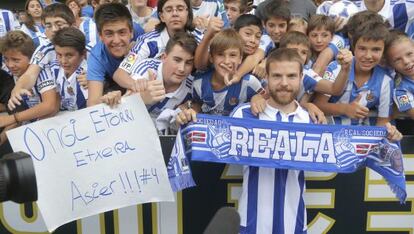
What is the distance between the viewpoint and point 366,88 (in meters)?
3.51

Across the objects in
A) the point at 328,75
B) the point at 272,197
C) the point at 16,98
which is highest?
the point at 328,75

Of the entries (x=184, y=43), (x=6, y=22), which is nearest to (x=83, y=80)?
(x=184, y=43)

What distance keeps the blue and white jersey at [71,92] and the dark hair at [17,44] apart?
1.12 feet

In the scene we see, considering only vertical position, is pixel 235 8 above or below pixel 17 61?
above

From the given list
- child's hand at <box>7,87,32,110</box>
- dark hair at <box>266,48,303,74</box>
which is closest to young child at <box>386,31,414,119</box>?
dark hair at <box>266,48,303,74</box>

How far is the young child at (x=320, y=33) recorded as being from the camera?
4.21 meters

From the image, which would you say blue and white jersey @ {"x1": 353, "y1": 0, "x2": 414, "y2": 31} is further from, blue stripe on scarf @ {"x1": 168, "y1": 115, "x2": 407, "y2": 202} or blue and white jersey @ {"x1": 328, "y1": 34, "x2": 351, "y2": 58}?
blue stripe on scarf @ {"x1": 168, "y1": 115, "x2": 407, "y2": 202}

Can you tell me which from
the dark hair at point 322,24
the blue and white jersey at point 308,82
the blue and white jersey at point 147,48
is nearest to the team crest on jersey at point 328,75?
the blue and white jersey at point 308,82

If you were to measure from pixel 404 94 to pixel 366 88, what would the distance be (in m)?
0.25

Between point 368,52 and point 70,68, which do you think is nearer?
point 368,52

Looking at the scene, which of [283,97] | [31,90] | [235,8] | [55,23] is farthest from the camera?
[235,8]

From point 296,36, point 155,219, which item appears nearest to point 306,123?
point 296,36

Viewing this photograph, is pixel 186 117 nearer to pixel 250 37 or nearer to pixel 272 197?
pixel 272 197

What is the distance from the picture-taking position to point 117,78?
3.61 m
